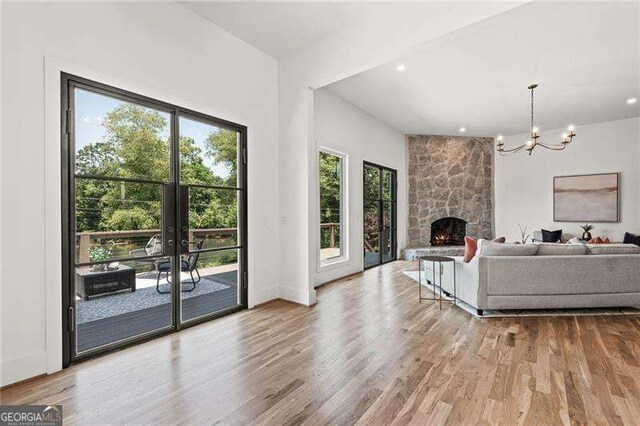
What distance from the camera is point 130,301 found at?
328cm

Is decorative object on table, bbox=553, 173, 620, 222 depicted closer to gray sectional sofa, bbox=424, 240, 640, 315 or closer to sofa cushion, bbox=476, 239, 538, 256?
gray sectional sofa, bbox=424, 240, 640, 315

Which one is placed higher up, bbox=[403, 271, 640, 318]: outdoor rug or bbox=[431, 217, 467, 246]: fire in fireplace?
bbox=[431, 217, 467, 246]: fire in fireplace

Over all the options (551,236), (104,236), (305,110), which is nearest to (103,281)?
(104,236)

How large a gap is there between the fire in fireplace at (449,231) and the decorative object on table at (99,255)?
7.52 metres

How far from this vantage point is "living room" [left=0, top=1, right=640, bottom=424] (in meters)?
2.13

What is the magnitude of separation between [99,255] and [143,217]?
48 cm

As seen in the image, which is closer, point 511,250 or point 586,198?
point 511,250

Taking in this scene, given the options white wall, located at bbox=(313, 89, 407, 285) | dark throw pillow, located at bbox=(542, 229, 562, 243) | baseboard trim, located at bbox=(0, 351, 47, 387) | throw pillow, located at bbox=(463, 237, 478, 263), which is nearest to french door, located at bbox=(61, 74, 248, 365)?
baseboard trim, located at bbox=(0, 351, 47, 387)

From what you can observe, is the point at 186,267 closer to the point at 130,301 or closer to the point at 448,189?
the point at 130,301

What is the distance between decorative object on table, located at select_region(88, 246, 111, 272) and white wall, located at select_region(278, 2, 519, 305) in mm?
2104

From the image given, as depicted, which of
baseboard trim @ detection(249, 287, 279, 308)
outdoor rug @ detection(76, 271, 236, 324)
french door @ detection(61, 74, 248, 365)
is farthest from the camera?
baseboard trim @ detection(249, 287, 279, 308)

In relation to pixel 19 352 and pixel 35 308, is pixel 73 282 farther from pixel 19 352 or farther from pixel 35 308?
pixel 19 352

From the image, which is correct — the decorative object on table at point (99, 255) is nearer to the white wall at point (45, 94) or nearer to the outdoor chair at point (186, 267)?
the white wall at point (45, 94)

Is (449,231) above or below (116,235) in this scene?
below
